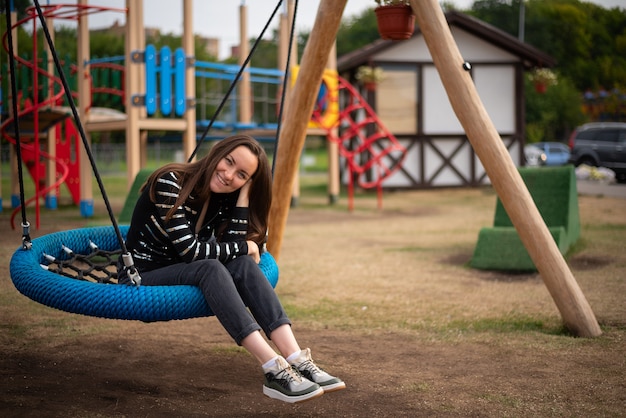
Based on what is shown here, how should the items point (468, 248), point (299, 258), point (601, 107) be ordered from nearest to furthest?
point (299, 258) < point (468, 248) < point (601, 107)

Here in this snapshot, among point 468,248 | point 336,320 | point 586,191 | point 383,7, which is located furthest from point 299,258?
point 586,191

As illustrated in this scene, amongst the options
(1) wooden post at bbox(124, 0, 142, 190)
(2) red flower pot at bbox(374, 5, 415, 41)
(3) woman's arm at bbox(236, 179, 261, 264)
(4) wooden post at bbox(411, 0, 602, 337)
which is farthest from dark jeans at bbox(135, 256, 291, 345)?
(1) wooden post at bbox(124, 0, 142, 190)

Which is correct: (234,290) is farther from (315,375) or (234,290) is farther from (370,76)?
(370,76)

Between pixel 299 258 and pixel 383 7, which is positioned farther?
pixel 299 258

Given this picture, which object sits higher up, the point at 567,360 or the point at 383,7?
the point at 383,7

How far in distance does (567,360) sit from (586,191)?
1174 centimetres

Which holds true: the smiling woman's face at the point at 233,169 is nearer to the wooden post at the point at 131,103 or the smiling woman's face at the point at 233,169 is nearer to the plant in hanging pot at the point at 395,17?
the plant in hanging pot at the point at 395,17

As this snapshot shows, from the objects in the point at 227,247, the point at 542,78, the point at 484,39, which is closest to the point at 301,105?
the point at 227,247

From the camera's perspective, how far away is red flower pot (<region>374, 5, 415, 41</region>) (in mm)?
4395

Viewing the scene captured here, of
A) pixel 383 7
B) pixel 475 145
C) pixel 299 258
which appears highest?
pixel 383 7

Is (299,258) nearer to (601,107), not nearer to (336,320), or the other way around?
(336,320)

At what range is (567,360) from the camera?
3572 mm

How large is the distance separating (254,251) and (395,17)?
2.02 meters

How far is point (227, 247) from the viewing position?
9.89 feet
